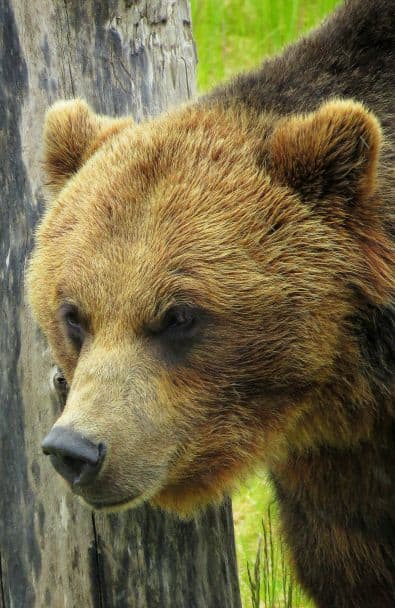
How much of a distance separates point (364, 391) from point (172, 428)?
79 cm

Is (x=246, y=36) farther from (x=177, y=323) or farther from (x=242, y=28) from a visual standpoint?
(x=177, y=323)

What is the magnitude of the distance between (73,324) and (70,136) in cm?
86

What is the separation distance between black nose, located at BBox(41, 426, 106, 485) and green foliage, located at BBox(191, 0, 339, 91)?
544cm

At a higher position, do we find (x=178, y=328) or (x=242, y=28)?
(x=242, y=28)

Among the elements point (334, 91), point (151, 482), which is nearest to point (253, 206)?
point (334, 91)

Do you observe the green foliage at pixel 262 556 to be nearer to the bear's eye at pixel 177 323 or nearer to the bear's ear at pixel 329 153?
the bear's eye at pixel 177 323

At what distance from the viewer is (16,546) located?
15.7 feet

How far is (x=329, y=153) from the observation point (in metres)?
4.11

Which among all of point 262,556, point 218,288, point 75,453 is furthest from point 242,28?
point 75,453

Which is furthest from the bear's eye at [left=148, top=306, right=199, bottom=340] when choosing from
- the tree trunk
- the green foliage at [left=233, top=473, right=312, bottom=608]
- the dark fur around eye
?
the green foliage at [left=233, top=473, right=312, bottom=608]

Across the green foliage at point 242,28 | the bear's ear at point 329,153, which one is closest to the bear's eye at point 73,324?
the bear's ear at point 329,153

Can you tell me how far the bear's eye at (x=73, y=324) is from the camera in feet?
14.1

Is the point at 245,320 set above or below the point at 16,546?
above

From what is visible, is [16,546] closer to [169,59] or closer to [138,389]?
[138,389]
